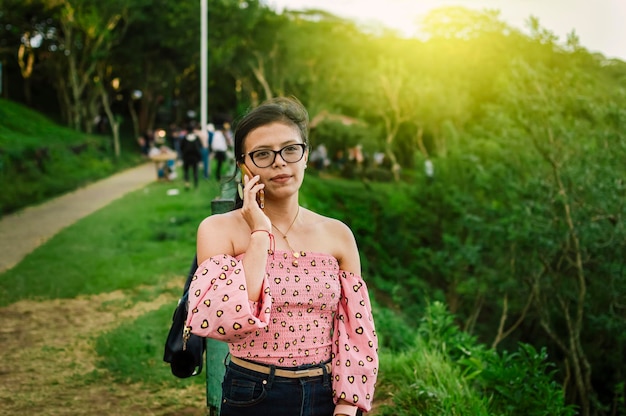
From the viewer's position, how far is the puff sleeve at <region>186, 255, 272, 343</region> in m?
1.99

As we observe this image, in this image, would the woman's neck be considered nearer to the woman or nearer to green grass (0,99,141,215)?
the woman

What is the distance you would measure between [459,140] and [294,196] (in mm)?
25065

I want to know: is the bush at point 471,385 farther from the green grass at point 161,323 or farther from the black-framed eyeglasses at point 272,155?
the black-framed eyeglasses at point 272,155

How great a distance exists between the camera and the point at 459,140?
26609 mm

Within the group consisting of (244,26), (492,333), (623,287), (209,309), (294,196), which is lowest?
(492,333)

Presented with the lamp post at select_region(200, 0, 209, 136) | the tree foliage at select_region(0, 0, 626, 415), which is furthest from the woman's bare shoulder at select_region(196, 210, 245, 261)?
the lamp post at select_region(200, 0, 209, 136)

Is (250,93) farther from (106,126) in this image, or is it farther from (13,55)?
(13,55)

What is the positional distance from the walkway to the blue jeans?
7.81 metres

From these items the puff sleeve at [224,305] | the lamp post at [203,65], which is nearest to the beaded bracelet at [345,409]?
the puff sleeve at [224,305]

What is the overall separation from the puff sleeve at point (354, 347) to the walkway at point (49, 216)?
311 inches

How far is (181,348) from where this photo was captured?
2.59m

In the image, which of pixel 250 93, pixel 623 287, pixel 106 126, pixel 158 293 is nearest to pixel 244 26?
pixel 250 93

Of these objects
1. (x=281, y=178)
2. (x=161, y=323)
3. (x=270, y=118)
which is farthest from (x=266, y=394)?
(x=161, y=323)

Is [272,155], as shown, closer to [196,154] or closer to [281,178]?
[281,178]
